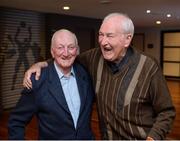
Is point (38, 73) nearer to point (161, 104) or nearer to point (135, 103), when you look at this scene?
point (135, 103)

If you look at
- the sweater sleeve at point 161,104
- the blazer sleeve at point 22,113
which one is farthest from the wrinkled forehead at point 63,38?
the sweater sleeve at point 161,104

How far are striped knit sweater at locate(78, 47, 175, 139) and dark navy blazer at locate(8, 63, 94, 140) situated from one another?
13 cm

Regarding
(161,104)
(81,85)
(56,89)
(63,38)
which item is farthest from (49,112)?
(161,104)

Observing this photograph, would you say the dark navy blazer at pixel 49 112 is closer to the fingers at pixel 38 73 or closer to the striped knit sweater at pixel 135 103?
the fingers at pixel 38 73

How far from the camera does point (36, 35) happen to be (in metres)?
6.32

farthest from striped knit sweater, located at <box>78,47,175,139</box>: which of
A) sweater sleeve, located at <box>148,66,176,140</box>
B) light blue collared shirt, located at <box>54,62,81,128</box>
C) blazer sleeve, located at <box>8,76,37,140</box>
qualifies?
blazer sleeve, located at <box>8,76,37,140</box>

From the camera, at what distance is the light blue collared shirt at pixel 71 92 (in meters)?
1.56

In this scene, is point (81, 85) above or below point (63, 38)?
below

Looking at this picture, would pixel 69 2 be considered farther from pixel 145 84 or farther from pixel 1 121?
pixel 145 84

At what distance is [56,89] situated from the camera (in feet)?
5.11

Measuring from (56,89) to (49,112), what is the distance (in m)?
0.13

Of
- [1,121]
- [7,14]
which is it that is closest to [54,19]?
[7,14]

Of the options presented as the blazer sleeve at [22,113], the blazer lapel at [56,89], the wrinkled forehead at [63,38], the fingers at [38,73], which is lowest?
the blazer sleeve at [22,113]

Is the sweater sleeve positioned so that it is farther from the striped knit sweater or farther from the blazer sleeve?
the blazer sleeve
